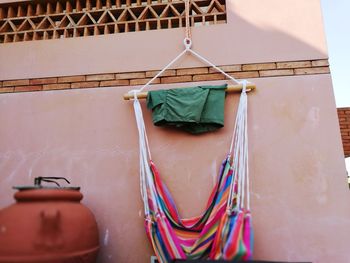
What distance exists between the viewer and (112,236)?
6.87 feet

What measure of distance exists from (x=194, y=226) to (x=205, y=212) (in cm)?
12

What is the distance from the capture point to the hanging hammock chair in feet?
5.83

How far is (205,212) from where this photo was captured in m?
1.96

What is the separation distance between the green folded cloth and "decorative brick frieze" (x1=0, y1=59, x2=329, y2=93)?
177mm

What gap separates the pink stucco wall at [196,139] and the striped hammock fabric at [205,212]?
0.27ft

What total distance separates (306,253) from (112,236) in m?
1.30

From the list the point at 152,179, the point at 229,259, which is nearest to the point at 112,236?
the point at 152,179

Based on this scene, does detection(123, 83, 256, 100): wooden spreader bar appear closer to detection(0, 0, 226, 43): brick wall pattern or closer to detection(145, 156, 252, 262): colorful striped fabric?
detection(145, 156, 252, 262): colorful striped fabric

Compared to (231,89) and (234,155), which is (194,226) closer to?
(234,155)

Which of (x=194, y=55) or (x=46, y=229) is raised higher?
(x=194, y=55)

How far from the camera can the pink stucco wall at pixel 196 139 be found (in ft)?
6.52

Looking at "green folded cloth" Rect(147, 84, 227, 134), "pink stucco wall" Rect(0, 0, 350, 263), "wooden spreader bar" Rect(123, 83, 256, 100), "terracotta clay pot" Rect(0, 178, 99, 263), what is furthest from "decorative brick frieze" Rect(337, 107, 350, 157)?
"terracotta clay pot" Rect(0, 178, 99, 263)

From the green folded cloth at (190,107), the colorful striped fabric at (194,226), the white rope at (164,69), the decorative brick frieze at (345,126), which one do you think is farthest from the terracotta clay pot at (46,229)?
the decorative brick frieze at (345,126)

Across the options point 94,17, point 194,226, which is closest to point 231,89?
point 194,226
